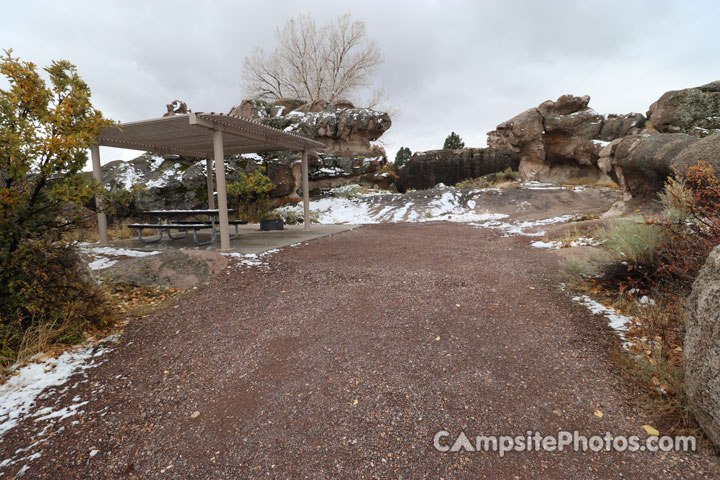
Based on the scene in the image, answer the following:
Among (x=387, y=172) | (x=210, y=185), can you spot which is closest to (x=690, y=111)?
(x=387, y=172)

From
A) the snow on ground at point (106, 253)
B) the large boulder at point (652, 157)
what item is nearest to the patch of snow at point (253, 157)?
the snow on ground at point (106, 253)

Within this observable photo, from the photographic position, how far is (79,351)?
9.31ft

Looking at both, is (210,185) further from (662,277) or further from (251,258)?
(662,277)

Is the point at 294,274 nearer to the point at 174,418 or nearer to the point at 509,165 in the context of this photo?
the point at 174,418

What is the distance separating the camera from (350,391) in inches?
86.6

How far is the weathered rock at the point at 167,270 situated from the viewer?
4.39 m

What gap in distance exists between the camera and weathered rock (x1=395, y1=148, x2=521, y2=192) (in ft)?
58.4

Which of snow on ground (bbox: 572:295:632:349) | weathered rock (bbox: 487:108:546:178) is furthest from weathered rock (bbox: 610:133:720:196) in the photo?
weathered rock (bbox: 487:108:546:178)

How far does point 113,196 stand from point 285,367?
2.53 metres

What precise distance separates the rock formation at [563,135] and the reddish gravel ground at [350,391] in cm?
1220

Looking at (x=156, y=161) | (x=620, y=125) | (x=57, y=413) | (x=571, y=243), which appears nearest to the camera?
(x=57, y=413)

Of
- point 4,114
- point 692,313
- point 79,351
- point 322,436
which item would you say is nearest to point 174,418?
point 322,436

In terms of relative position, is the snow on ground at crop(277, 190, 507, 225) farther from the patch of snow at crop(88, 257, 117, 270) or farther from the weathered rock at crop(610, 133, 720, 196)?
the patch of snow at crop(88, 257, 117, 270)

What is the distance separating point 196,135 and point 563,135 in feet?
46.0
